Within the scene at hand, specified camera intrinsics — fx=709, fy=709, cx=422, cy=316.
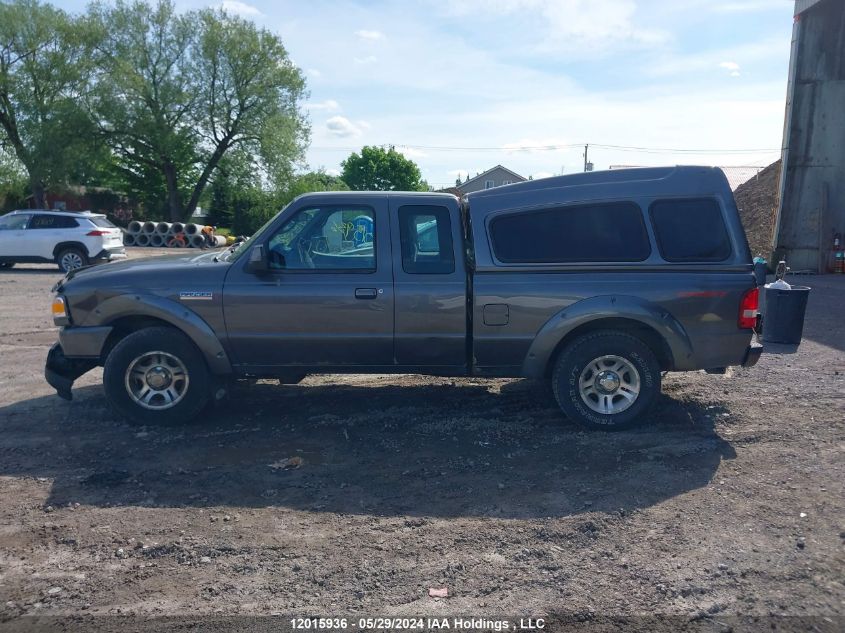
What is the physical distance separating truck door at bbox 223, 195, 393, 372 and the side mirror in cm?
10

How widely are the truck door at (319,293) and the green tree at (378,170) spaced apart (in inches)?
2586

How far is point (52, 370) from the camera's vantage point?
20.2 feet

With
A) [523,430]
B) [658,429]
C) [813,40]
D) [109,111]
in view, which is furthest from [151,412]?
[109,111]

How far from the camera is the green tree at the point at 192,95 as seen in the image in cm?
4006

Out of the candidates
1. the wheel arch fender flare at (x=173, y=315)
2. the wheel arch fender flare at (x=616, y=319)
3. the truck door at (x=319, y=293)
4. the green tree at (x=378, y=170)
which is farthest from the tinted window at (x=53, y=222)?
the green tree at (x=378, y=170)

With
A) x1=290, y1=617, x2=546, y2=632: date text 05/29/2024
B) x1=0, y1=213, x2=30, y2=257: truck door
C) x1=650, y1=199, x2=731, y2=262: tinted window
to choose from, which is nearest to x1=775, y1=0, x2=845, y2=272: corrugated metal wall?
x1=650, y1=199, x2=731, y2=262: tinted window

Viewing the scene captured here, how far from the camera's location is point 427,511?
4406 millimetres

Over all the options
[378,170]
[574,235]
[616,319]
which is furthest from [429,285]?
[378,170]

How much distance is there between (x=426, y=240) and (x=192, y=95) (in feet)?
131

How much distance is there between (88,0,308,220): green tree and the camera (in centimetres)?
4006

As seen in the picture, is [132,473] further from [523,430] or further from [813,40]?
[813,40]

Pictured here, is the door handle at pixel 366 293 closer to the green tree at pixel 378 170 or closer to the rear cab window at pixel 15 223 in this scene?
the rear cab window at pixel 15 223

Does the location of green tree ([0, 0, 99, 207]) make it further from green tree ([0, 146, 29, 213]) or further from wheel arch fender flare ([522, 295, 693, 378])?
wheel arch fender flare ([522, 295, 693, 378])

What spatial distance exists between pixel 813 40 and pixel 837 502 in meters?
17.6
